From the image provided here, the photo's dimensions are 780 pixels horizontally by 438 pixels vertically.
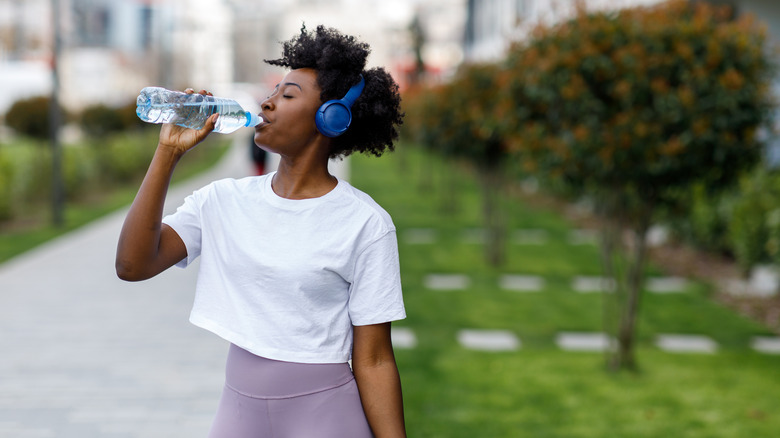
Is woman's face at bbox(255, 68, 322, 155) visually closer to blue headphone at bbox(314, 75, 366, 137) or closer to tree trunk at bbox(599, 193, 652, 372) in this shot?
blue headphone at bbox(314, 75, 366, 137)

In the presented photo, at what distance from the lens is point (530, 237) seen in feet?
48.5

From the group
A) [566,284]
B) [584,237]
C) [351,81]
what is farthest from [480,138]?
[351,81]

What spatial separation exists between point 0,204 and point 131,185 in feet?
28.0

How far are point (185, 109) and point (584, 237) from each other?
1327cm

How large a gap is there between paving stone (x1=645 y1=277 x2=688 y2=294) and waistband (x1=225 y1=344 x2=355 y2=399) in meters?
8.64

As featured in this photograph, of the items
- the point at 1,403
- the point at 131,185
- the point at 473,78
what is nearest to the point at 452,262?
the point at 473,78

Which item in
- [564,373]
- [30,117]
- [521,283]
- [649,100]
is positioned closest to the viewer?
[649,100]

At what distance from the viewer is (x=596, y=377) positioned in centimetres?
684

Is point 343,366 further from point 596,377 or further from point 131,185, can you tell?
point 131,185

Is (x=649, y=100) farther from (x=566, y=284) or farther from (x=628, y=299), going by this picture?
(x=566, y=284)

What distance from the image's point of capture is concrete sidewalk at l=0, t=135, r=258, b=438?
543 cm

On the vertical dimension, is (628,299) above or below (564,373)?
above

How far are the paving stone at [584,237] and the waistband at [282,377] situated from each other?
482 inches

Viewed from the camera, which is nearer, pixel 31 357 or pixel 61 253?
pixel 31 357
